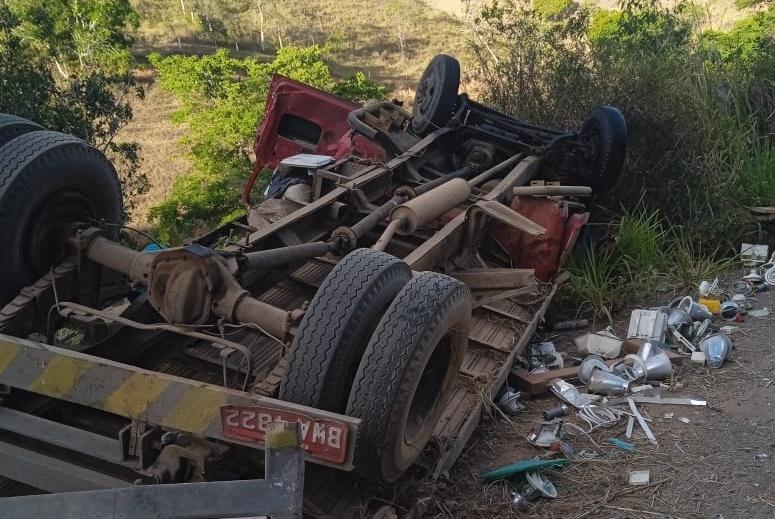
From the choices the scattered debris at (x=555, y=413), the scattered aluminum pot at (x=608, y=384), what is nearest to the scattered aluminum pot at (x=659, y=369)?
the scattered aluminum pot at (x=608, y=384)

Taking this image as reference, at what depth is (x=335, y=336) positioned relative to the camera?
8.91ft

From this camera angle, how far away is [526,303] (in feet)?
16.5

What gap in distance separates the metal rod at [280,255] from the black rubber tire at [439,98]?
2.90 metres

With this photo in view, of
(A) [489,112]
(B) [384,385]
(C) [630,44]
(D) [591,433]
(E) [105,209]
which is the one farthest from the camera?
(C) [630,44]

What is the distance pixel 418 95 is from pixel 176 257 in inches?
171

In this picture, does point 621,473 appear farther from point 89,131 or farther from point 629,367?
point 89,131

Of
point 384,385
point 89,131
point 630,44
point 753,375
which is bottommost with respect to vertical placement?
point 89,131

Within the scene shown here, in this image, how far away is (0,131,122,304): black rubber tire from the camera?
135 inches

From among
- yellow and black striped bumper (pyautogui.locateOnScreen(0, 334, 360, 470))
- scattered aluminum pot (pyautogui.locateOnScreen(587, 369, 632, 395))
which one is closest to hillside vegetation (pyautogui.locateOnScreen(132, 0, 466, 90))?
scattered aluminum pot (pyautogui.locateOnScreen(587, 369, 632, 395))

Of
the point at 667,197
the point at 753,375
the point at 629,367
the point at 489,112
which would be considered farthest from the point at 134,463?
the point at 667,197

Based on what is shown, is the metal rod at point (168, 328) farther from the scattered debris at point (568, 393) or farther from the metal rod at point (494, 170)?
the metal rod at point (494, 170)

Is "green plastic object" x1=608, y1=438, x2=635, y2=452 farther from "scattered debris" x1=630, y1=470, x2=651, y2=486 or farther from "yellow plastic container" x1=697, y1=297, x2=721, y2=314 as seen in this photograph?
"yellow plastic container" x1=697, y1=297, x2=721, y2=314

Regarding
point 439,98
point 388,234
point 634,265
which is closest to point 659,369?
point 388,234

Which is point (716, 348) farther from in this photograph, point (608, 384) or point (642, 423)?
point (642, 423)
